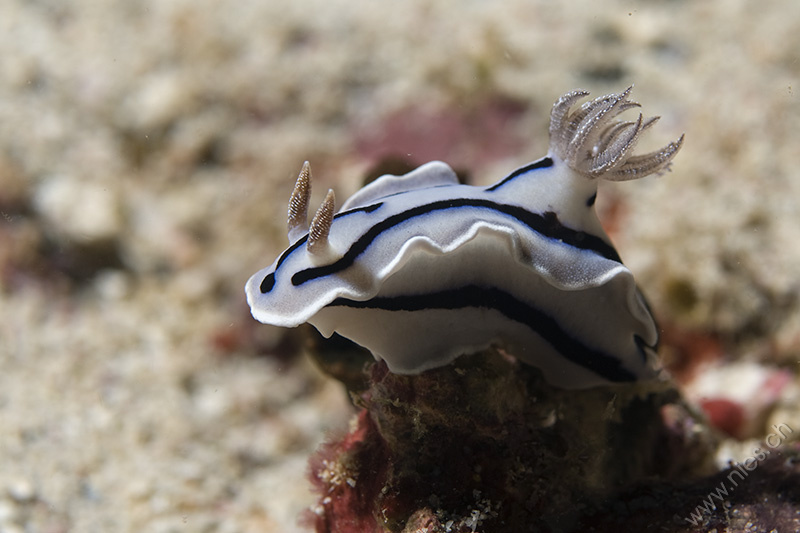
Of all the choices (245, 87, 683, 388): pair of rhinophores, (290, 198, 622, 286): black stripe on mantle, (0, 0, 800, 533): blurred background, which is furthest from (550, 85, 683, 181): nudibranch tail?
(0, 0, 800, 533): blurred background

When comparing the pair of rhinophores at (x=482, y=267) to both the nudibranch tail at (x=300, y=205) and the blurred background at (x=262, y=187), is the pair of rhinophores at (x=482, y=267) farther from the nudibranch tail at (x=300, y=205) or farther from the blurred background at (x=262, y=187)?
the blurred background at (x=262, y=187)

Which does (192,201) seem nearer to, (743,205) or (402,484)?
(402,484)

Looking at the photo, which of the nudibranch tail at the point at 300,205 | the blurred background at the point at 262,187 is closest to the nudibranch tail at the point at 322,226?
the nudibranch tail at the point at 300,205

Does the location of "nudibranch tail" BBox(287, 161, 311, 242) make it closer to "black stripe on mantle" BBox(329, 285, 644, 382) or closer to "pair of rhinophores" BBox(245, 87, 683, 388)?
"pair of rhinophores" BBox(245, 87, 683, 388)

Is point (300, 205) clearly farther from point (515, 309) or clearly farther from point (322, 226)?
point (515, 309)

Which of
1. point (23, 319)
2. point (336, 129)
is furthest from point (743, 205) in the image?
point (23, 319)

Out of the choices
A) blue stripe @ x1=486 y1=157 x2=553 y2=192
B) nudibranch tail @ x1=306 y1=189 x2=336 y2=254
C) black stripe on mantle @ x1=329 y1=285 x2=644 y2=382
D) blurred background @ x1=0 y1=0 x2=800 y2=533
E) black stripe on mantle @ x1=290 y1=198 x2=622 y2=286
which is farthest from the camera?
blurred background @ x1=0 y1=0 x2=800 y2=533

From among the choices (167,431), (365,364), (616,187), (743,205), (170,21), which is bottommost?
(365,364)
